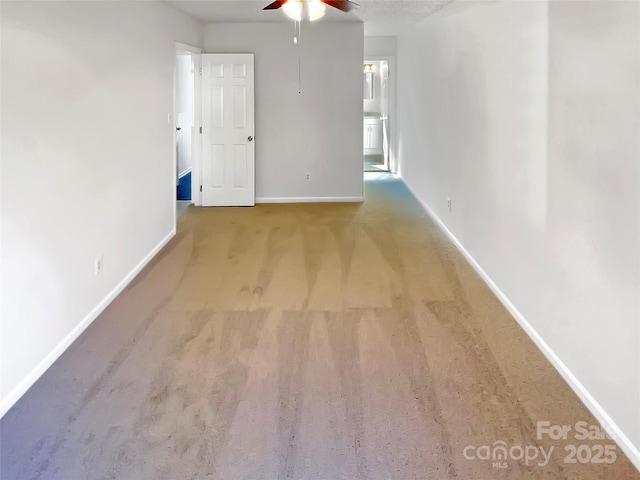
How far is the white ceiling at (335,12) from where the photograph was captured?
5.26m

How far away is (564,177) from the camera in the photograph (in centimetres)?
262

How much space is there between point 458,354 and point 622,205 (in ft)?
3.96

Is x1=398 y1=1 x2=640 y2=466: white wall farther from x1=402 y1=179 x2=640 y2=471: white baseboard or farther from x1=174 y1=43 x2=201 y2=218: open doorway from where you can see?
x1=174 y1=43 x2=201 y2=218: open doorway

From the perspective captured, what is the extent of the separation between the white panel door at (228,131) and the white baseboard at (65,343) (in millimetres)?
2629

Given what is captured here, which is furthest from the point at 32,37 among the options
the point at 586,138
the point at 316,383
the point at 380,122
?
the point at 380,122

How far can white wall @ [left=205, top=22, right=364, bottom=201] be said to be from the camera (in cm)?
692

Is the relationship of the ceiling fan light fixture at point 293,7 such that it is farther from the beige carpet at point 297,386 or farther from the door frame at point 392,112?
the door frame at point 392,112

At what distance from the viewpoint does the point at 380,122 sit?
460 inches

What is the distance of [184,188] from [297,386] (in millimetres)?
6304

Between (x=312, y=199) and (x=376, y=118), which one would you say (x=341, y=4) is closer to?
(x=312, y=199)

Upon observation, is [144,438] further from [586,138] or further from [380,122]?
[380,122]

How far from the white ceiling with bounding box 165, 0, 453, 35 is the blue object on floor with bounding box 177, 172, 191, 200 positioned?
2.47 meters

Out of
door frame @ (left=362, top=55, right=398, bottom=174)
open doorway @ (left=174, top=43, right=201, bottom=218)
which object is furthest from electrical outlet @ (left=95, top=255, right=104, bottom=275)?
door frame @ (left=362, top=55, right=398, bottom=174)

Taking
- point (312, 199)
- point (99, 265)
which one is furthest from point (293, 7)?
point (312, 199)
